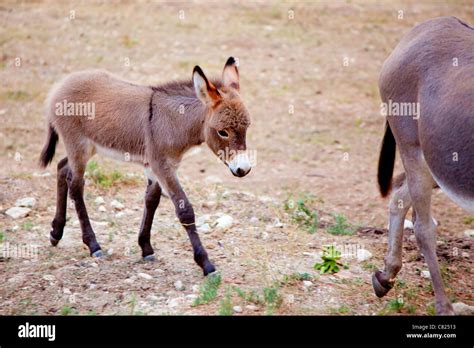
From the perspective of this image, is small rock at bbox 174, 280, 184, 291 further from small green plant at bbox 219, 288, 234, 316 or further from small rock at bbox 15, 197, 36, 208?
small rock at bbox 15, 197, 36, 208

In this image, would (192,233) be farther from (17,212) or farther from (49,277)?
(17,212)

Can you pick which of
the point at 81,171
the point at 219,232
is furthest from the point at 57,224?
the point at 219,232

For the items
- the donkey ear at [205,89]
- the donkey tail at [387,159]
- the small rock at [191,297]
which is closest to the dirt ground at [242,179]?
the small rock at [191,297]

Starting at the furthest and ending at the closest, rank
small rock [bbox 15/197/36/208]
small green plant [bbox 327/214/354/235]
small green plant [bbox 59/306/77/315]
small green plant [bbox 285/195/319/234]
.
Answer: small rock [bbox 15/197/36/208]
small green plant [bbox 285/195/319/234]
small green plant [bbox 327/214/354/235]
small green plant [bbox 59/306/77/315]

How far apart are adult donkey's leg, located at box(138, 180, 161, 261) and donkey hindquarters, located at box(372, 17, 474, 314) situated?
210 cm

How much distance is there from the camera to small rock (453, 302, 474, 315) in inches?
205

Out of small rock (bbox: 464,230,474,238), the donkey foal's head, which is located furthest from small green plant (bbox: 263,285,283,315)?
small rock (bbox: 464,230,474,238)

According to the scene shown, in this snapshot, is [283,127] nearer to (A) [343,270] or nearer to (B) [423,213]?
(A) [343,270]

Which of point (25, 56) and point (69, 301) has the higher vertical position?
point (25, 56)

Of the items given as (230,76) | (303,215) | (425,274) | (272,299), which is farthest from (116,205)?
(425,274)

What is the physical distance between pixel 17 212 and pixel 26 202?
0.24 metres

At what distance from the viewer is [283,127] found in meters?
10.4

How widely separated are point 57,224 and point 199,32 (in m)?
8.38

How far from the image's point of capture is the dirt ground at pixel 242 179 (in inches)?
219
